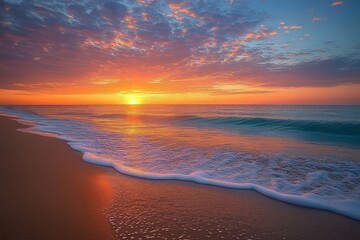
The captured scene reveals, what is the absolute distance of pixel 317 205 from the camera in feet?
12.4

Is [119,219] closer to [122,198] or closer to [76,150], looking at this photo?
[122,198]

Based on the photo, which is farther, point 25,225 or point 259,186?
point 259,186

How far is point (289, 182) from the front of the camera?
192 inches

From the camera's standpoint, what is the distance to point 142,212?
11.3ft

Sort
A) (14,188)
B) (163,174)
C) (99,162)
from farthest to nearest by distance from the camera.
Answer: (99,162) → (163,174) → (14,188)

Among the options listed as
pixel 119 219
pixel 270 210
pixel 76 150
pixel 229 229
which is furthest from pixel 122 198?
pixel 76 150

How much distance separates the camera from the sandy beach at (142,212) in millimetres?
2928

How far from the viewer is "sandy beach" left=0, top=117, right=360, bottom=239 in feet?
9.61

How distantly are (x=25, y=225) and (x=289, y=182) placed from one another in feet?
16.3

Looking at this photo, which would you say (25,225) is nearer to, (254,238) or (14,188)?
(14,188)

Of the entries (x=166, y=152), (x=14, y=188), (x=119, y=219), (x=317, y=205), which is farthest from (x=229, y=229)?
(x=166, y=152)

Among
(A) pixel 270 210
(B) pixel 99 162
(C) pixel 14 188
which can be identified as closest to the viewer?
(A) pixel 270 210

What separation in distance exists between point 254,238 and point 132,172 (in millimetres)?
3354

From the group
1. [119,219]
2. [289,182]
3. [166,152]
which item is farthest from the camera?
[166,152]
